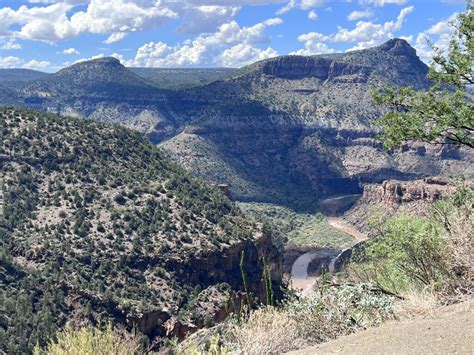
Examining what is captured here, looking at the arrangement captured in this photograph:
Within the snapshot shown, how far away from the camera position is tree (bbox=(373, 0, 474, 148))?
1897cm

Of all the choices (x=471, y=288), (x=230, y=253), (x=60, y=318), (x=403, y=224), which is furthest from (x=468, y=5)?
(x=230, y=253)

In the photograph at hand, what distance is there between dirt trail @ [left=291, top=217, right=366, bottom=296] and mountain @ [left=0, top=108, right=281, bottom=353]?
3077cm

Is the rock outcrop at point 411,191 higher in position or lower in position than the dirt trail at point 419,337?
lower

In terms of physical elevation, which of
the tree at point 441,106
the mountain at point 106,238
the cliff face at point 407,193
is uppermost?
the tree at point 441,106

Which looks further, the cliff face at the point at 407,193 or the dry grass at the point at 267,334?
the cliff face at the point at 407,193

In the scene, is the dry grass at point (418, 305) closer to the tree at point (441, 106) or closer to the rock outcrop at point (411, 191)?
the tree at point (441, 106)

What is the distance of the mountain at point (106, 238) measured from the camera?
5294 cm

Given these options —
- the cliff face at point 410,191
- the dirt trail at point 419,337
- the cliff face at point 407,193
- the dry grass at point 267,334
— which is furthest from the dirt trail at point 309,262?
the dirt trail at point 419,337

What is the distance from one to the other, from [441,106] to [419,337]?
10.6m

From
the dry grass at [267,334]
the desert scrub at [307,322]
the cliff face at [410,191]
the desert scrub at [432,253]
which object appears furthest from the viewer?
the cliff face at [410,191]

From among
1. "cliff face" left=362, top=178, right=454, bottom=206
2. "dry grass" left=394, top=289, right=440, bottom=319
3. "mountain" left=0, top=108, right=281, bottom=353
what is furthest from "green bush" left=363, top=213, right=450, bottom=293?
"cliff face" left=362, top=178, right=454, bottom=206

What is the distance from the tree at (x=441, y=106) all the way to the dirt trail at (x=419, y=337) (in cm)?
783

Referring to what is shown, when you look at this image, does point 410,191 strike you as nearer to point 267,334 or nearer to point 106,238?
point 106,238

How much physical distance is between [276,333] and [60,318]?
137ft
